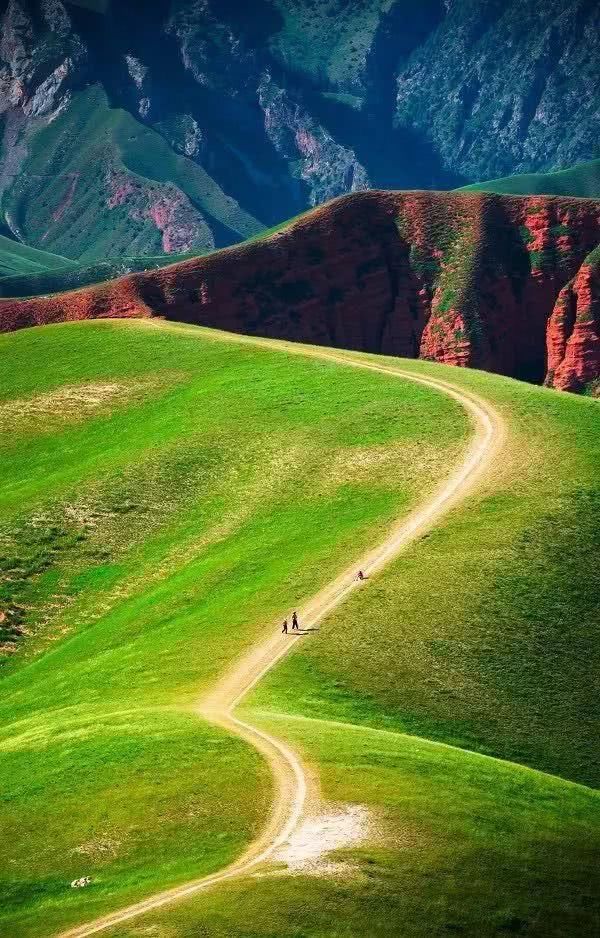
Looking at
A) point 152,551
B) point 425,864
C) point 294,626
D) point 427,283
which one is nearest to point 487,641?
point 294,626

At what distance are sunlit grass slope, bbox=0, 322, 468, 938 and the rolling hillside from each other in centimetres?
17

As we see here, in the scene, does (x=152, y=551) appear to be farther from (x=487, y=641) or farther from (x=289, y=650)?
(x=487, y=641)

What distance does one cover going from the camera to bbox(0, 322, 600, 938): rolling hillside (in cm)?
4144

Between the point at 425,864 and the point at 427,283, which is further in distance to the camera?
the point at 427,283

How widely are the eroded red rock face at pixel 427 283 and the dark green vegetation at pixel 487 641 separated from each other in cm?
7205

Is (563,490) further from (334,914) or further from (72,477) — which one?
(334,914)

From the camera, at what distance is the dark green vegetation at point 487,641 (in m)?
57.9

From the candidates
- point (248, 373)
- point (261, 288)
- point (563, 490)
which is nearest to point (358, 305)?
point (261, 288)

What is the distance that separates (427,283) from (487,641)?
3724 inches

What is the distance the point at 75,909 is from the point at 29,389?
7310cm

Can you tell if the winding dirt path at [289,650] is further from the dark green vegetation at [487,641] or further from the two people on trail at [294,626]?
the dark green vegetation at [487,641]

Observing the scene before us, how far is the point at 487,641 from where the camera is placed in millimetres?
63219

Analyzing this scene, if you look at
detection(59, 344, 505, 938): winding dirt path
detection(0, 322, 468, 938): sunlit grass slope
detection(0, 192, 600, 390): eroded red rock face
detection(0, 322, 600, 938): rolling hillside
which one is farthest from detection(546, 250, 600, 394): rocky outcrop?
detection(0, 322, 468, 938): sunlit grass slope

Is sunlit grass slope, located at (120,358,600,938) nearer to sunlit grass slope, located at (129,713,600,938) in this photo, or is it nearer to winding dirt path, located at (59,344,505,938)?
sunlit grass slope, located at (129,713,600,938)
